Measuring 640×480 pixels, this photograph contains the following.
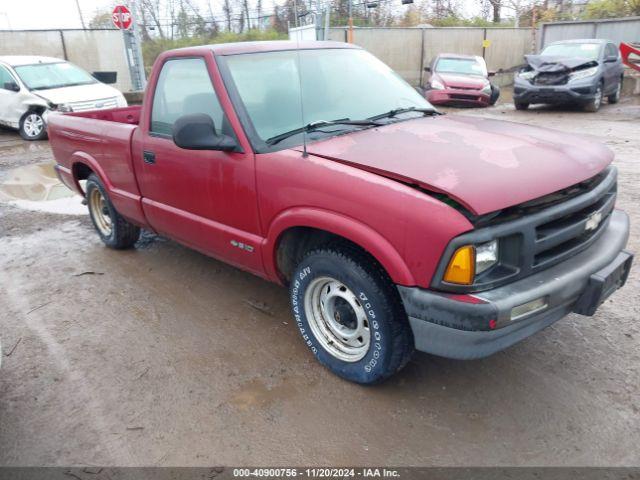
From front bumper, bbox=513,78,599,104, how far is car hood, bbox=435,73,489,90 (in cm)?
130

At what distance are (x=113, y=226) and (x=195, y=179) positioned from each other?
1898 millimetres

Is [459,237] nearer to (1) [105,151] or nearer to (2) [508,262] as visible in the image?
(2) [508,262]

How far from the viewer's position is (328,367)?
3.14m

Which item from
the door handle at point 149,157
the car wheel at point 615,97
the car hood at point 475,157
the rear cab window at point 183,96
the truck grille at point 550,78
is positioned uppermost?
the rear cab window at point 183,96

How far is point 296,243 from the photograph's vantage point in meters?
3.26

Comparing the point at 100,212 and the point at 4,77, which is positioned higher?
the point at 4,77

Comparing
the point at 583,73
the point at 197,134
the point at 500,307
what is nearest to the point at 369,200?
the point at 500,307

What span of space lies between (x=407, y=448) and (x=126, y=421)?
4.84 feet

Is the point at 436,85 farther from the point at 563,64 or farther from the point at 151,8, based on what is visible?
the point at 151,8

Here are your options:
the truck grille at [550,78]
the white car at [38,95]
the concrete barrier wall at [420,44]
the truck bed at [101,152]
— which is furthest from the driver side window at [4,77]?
the truck grille at [550,78]

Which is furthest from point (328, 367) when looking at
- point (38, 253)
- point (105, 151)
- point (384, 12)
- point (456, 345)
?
point (384, 12)

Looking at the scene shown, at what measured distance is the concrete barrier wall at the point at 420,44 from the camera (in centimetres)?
1984

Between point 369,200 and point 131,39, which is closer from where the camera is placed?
point 369,200

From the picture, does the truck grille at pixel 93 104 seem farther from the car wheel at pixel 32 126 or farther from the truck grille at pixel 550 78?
the truck grille at pixel 550 78
